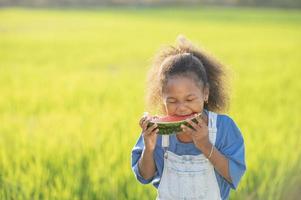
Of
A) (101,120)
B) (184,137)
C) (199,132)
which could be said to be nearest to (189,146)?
(184,137)

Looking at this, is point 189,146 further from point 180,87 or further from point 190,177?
point 180,87

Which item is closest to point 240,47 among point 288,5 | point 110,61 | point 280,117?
point 110,61

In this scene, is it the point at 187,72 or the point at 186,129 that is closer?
the point at 186,129

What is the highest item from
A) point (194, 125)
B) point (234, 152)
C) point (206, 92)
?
point (206, 92)

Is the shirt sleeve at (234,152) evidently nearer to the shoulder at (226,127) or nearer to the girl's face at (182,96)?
the shoulder at (226,127)

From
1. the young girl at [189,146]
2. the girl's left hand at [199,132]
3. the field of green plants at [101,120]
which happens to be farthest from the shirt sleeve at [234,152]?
the field of green plants at [101,120]

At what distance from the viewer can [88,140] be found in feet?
14.1

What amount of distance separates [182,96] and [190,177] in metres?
0.31

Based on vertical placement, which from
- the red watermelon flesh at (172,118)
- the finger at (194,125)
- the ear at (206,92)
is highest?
the ear at (206,92)

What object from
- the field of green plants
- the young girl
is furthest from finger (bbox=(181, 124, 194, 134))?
the field of green plants

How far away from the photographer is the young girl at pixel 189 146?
92.9 inches

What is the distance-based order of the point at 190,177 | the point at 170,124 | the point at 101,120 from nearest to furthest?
the point at 170,124
the point at 190,177
the point at 101,120

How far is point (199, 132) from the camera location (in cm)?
230

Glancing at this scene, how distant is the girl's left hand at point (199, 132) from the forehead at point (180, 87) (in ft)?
0.37
